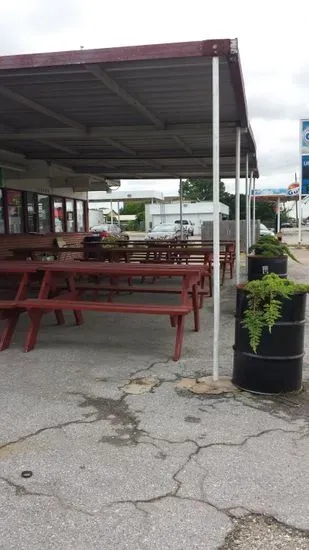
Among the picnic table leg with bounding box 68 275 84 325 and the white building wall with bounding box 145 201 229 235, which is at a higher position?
the white building wall with bounding box 145 201 229 235

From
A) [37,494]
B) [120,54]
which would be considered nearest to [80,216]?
[120,54]

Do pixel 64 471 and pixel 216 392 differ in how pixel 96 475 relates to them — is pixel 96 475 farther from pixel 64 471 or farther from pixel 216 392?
pixel 216 392

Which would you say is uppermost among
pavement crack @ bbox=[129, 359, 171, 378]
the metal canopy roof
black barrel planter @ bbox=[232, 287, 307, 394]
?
the metal canopy roof

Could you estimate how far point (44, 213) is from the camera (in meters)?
15.9

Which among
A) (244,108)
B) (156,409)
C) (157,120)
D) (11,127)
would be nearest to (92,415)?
(156,409)

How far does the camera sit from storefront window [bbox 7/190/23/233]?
1349cm

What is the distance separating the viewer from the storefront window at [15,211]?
44.3 ft

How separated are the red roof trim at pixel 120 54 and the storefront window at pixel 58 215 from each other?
472 inches

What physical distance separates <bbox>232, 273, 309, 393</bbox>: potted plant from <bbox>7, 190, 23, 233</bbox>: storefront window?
1020 cm

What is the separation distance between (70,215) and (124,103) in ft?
36.7

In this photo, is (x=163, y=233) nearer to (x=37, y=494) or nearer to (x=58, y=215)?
(x=58, y=215)

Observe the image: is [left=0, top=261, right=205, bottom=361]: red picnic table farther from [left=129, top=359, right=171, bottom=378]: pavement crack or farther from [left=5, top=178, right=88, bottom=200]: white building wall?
[left=5, top=178, right=88, bottom=200]: white building wall

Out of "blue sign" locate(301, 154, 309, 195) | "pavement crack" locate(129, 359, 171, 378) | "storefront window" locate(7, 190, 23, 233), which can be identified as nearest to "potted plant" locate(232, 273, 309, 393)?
"pavement crack" locate(129, 359, 171, 378)

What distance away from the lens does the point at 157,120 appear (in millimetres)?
8414
